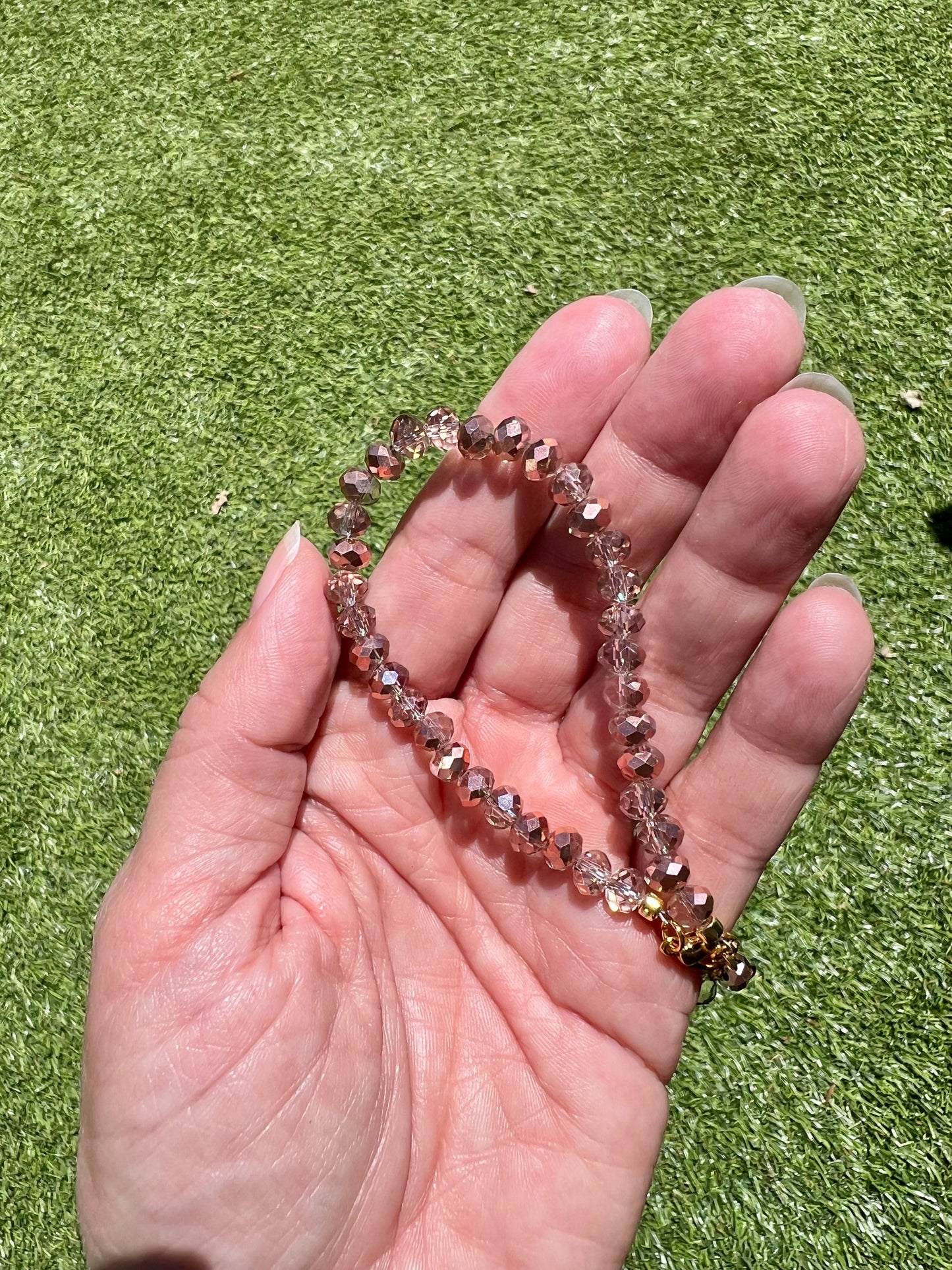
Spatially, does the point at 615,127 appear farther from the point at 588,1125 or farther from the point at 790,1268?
the point at 790,1268

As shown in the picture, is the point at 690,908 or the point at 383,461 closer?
the point at 690,908

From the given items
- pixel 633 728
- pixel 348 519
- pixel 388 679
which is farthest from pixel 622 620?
pixel 348 519

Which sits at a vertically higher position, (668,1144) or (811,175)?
(811,175)

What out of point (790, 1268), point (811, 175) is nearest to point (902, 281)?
point (811, 175)

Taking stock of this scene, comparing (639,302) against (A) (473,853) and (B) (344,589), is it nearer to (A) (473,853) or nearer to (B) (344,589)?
(B) (344,589)

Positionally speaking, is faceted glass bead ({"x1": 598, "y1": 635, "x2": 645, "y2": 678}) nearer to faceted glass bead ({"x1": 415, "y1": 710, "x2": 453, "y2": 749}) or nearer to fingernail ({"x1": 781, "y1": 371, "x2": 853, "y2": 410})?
faceted glass bead ({"x1": 415, "y1": 710, "x2": 453, "y2": 749})

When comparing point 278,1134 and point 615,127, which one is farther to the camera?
point 615,127
